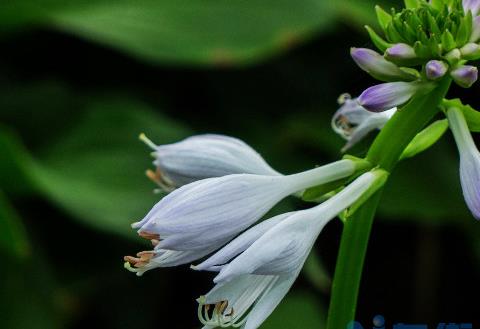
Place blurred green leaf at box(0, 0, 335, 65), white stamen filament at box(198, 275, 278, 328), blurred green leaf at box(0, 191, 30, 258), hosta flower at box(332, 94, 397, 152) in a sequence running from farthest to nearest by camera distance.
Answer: blurred green leaf at box(0, 0, 335, 65)
blurred green leaf at box(0, 191, 30, 258)
hosta flower at box(332, 94, 397, 152)
white stamen filament at box(198, 275, 278, 328)

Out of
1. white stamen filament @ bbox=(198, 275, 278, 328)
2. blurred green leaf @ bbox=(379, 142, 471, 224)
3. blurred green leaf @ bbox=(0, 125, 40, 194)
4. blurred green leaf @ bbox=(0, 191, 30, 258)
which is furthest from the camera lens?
blurred green leaf @ bbox=(379, 142, 471, 224)

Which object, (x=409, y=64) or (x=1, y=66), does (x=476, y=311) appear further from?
(x=409, y=64)

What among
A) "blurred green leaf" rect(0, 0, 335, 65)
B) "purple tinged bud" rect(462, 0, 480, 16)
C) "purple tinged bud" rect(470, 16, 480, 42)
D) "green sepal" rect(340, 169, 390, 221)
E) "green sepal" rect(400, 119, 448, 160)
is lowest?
"green sepal" rect(340, 169, 390, 221)

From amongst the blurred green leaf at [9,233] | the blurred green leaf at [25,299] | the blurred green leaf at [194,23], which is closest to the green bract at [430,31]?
the blurred green leaf at [9,233]

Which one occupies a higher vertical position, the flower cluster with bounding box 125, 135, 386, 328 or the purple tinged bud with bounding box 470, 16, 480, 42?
the purple tinged bud with bounding box 470, 16, 480, 42

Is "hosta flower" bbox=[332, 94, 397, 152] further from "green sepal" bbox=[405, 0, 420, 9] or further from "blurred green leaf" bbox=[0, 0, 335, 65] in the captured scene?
"blurred green leaf" bbox=[0, 0, 335, 65]

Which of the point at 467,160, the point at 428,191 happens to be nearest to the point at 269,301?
the point at 467,160

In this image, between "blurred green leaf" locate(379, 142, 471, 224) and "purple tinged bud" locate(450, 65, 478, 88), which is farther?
"blurred green leaf" locate(379, 142, 471, 224)

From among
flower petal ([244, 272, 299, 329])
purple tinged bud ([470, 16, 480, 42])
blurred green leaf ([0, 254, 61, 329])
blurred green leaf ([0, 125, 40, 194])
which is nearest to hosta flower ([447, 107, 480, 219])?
purple tinged bud ([470, 16, 480, 42])

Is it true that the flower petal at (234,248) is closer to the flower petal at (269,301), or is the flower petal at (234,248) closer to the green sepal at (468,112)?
the flower petal at (269,301)
